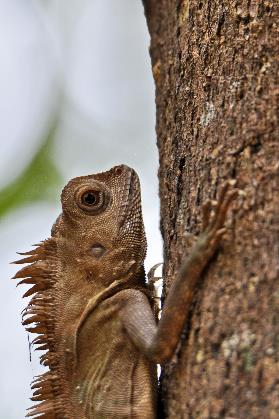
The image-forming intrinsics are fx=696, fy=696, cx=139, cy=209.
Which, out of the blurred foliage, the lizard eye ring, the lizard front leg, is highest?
the blurred foliage

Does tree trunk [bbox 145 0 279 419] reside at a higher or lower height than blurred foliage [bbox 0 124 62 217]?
lower

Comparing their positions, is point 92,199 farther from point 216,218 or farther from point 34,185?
point 34,185

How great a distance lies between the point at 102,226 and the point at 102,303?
591 mm

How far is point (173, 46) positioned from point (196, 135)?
1.25 meters

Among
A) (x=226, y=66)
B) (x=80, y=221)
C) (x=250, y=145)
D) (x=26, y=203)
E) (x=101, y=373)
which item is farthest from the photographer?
(x=26, y=203)

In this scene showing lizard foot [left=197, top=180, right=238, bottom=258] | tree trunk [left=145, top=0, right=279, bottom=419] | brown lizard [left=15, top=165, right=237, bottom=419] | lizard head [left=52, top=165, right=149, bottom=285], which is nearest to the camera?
tree trunk [left=145, top=0, right=279, bottom=419]

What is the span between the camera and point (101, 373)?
415 centimetres

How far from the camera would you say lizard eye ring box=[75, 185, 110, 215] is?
4.80 m

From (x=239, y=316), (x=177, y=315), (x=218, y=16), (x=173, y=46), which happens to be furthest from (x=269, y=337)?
(x=173, y=46)

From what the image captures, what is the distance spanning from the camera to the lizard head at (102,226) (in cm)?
461

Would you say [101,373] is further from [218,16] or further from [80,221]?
[218,16]

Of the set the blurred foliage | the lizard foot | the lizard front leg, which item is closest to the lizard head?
the lizard front leg

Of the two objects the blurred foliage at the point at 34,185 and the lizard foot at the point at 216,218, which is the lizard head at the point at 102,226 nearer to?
the lizard foot at the point at 216,218

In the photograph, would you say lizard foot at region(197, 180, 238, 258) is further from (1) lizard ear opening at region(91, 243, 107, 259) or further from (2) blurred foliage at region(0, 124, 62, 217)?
(2) blurred foliage at region(0, 124, 62, 217)
